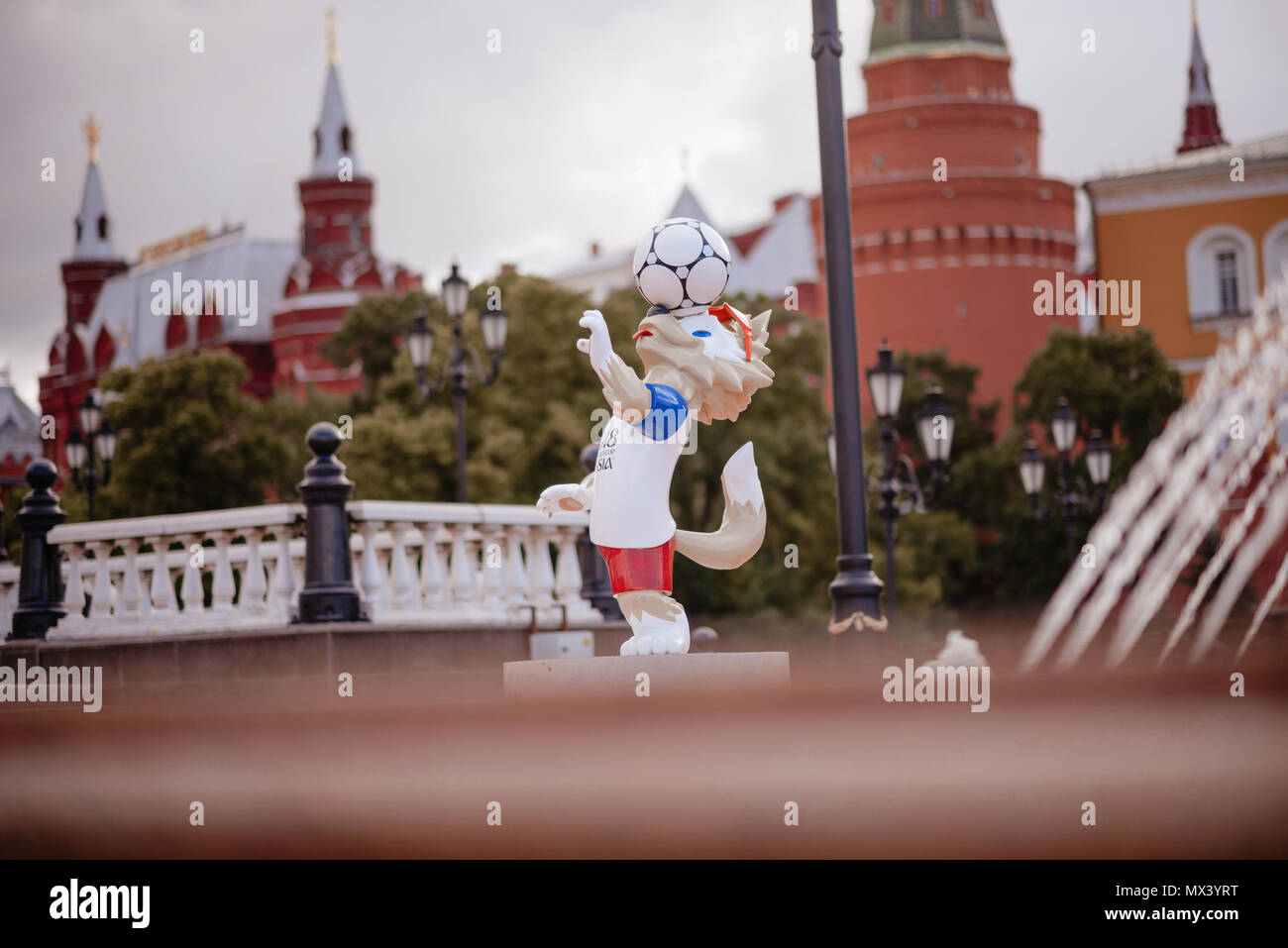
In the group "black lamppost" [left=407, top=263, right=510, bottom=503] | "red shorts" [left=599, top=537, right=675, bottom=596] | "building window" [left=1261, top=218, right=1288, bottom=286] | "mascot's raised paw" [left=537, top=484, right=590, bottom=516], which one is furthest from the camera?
"building window" [left=1261, top=218, right=1288, bottom=286]

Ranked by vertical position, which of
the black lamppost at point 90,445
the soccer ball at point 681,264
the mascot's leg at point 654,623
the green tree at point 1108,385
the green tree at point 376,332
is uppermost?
the green tree at point 376,332

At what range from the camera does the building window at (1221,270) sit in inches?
1966

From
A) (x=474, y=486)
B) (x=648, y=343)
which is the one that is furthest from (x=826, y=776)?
(x=474, y=486)

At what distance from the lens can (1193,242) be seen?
50156 millimetres

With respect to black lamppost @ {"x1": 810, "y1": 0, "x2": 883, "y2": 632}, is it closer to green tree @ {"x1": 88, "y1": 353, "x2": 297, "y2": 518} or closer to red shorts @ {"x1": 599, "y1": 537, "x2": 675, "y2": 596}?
red shorts @ {"x1": 599, "y1": 537, "x2": 675, "y2": 596}

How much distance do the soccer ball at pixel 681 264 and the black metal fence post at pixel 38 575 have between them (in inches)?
260

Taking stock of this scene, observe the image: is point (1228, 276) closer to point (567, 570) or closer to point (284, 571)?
point (567, 570)

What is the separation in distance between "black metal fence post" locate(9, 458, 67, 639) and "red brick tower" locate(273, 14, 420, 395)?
5817 centimetres

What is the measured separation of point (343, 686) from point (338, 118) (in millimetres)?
66579

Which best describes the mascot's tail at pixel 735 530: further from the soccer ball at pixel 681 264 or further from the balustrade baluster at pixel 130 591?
the balustrade baluster at pixel 130 591

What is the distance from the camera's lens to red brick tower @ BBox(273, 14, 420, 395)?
235ft

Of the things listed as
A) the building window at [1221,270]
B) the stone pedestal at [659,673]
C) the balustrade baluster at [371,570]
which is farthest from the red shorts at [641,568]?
the building window at [1221,270]

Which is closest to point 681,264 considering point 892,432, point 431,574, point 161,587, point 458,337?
point 431,574

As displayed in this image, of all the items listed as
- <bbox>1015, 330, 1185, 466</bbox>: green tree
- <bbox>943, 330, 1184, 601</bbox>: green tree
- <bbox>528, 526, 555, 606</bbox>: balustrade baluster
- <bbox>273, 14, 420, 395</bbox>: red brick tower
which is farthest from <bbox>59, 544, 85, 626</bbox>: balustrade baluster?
<bbox>273, 14, 420, 395</bbox>: red brick tower
